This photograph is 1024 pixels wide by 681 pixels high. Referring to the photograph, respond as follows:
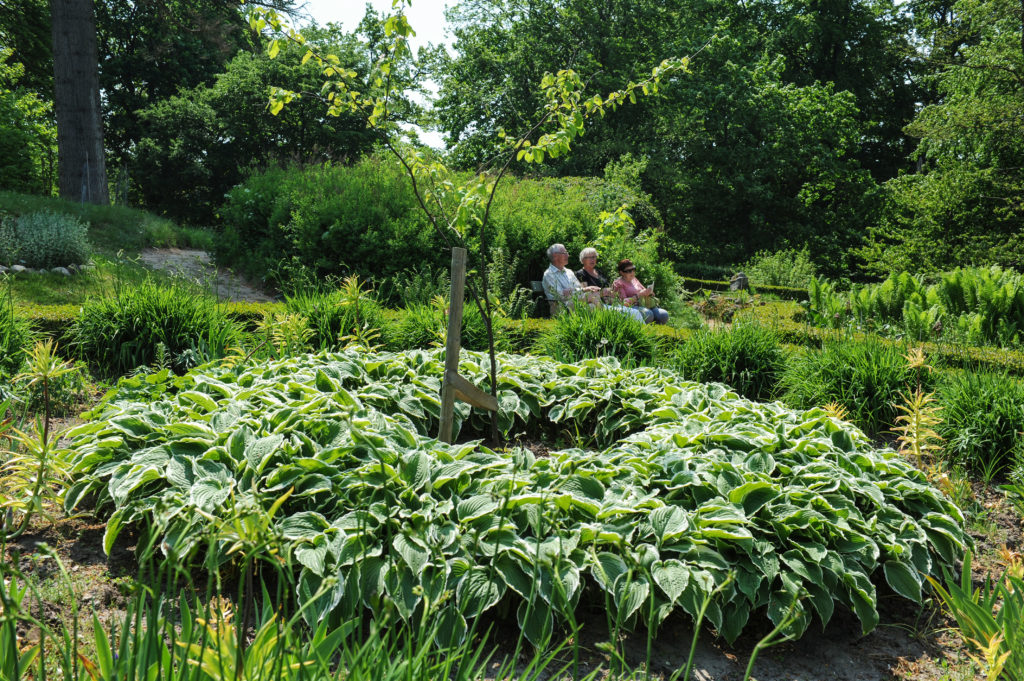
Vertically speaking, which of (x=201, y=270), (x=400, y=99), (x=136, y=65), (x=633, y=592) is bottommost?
(x=633, y=592)

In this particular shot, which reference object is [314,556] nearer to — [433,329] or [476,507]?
[476,507]

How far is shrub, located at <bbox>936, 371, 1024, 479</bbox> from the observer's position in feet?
13.4

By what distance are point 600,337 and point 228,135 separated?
1968 centimetres

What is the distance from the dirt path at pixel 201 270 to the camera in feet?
27.7

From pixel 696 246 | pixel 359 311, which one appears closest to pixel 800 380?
pixel 359 311

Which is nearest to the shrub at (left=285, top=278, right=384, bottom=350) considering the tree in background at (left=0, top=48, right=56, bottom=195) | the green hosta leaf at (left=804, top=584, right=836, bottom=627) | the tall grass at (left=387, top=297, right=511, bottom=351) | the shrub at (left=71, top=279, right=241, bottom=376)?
the tall grass at (left=387, top=297, right=511, bottom=351)

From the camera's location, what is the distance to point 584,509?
266 centimetres

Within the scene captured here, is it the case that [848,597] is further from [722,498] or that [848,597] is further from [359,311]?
[359,311]

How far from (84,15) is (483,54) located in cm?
1472

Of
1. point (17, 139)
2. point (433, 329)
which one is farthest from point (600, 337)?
point (17, 139)

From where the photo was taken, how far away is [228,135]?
21562 mm

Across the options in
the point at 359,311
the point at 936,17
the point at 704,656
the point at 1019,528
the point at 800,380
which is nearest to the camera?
the point at 704,656

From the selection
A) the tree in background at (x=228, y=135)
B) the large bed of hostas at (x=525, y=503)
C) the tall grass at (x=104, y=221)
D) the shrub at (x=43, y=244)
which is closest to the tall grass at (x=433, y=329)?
the large bed of hostas at (x=525, y=503)

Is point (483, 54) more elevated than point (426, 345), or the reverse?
point (483, 54)
